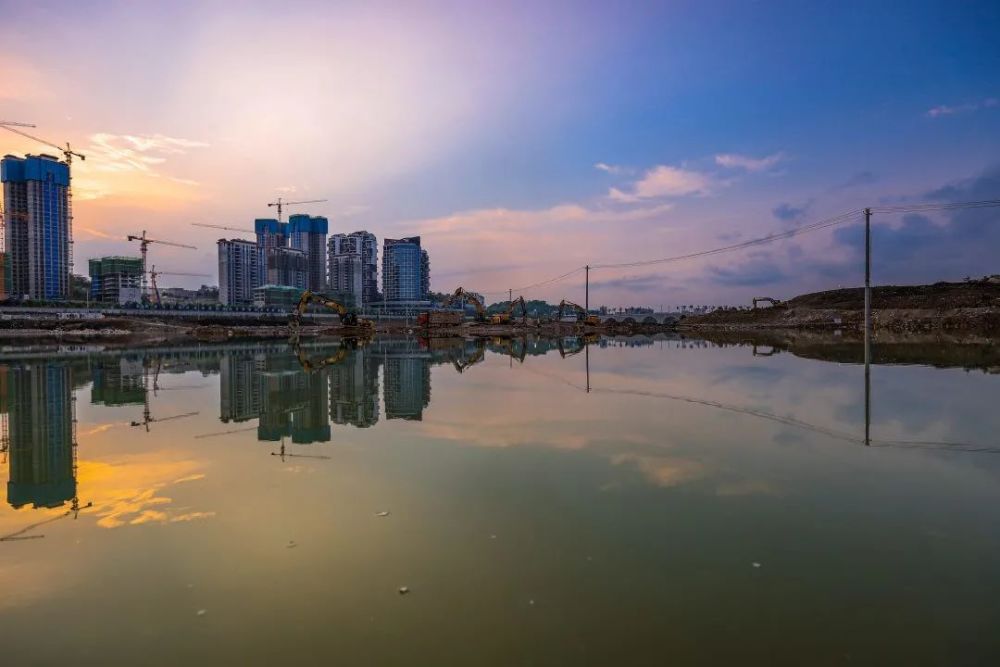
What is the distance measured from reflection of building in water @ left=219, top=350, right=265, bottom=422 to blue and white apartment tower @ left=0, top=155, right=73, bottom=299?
114 meters

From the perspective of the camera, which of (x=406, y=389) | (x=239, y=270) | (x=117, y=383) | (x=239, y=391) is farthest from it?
(x=239, y=270)

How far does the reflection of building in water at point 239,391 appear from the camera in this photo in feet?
46.5

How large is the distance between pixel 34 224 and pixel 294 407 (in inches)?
5237

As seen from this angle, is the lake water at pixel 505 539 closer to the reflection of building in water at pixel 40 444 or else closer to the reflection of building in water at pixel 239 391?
the reflection of building in water at pixel 40 444

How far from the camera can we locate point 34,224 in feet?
349

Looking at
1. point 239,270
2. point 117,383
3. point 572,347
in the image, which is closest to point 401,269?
point 239,270

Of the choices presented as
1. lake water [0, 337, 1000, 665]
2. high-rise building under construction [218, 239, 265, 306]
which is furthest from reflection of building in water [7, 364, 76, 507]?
high-rise building under construction [218, 239, 265, 306]

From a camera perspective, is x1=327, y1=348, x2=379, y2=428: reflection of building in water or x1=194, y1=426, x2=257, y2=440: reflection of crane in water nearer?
x1=194, y1=426, x2=257, y2=440: reflection of crane in water

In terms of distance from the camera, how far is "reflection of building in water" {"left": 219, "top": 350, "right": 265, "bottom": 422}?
558 inches

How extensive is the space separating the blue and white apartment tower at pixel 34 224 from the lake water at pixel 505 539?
128588 millimetres

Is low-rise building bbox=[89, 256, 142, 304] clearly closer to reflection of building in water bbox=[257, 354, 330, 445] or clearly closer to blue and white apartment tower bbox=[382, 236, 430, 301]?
blue and white apartment tower bbox=[382, 236, 430, 301]

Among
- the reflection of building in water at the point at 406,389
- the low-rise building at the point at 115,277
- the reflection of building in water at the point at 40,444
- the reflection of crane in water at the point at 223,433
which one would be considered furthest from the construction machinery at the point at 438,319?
the low-rise building at the point at 115,277

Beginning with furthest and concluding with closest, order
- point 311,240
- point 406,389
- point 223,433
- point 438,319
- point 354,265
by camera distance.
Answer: point 354,265 < point 311,240 < point 438,319 < point 406,389 < point 223,433

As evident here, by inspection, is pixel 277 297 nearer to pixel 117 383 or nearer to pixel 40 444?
pixel 117 383
